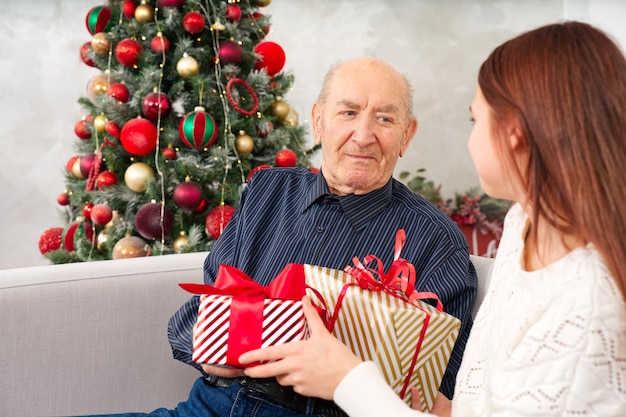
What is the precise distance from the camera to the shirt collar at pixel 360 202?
1.66 meters

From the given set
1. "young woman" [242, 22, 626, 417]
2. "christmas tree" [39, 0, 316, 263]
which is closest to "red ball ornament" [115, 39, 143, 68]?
"christmas tree" [39, 0, 316, 263]

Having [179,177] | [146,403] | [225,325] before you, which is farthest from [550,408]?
[179,177]

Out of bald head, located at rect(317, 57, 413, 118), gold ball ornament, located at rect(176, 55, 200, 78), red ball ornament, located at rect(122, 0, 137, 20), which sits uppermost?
red ball ornament, located at rect(122, 0, 137, 20)

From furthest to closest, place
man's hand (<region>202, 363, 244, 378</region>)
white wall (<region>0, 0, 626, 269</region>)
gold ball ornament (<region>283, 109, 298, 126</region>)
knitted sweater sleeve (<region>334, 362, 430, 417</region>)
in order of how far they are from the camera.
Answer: white wall (<region>0, 0, 626, 269</region>) < gold ball ornament (<region>283, 109, 298, 126</region>) < man's hand (<region>202, 363, 244, 378</region>) < knitted sweater sleeve (<region>334, 362, 430, 417</region>)

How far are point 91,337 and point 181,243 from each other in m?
0.86

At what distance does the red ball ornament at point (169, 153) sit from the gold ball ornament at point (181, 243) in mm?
300

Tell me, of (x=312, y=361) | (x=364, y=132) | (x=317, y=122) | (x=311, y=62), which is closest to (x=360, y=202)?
(x=364, y=132)

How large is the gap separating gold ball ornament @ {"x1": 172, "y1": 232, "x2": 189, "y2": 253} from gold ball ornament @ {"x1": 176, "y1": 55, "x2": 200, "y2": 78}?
2.04ft

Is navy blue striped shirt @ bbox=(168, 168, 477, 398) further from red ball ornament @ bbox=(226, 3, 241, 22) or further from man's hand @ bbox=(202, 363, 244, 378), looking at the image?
red ball ornament @ bbox=(226, 3, 241, 22)

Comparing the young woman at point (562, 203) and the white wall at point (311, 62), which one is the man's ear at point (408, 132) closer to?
the young woman at point (562, 203)

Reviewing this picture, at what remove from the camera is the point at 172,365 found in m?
1.88

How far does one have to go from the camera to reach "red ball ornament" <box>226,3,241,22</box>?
8.83ft

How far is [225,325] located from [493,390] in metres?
0.53

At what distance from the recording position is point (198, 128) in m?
2.54
